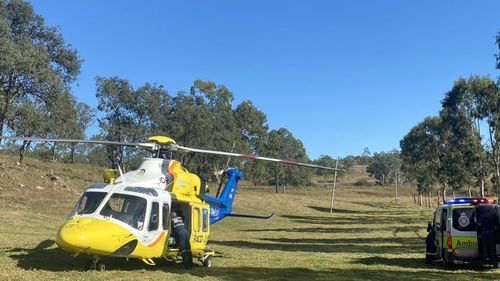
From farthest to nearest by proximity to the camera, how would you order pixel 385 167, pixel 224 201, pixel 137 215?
1. pixel 385 167
2. pixel 224 201
3. pixel 137 215

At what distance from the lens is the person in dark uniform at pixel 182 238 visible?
1327cm

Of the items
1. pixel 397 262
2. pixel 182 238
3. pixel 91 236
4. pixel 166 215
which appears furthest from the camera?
pixel 397 262

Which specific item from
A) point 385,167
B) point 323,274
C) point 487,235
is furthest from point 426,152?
point 385,167

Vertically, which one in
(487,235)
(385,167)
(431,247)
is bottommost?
(431,247)

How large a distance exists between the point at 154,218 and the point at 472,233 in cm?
916

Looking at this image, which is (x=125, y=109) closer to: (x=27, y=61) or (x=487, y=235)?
(x=27, y=61)

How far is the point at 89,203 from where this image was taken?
12.1 metres

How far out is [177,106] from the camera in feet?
217

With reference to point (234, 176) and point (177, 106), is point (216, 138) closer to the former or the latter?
point (177, 106)

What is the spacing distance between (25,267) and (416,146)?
73438 mm

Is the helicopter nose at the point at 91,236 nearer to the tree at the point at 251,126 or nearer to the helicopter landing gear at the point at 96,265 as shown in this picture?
the helicopter landing gear at the point at 96,265

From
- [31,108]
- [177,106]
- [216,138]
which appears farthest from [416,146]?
[31,108]

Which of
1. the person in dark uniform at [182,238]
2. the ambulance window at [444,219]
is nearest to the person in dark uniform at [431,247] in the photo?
the ambulance window at [444,219]

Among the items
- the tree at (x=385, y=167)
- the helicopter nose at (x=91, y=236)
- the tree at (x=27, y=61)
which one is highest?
the tree at (x=385, y=167)
